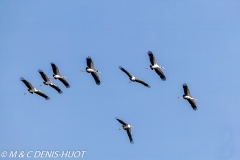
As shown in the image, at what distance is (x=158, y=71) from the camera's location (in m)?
148

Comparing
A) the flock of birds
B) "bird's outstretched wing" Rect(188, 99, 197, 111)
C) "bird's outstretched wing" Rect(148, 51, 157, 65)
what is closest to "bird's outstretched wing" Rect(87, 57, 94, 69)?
the flock of birds

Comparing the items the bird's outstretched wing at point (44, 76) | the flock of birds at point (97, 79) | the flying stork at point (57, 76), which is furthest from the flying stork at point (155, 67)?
the bird's outstretched wing at point (44, 76)

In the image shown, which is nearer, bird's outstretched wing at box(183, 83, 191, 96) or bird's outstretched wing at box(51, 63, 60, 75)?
bird's outstretched wing at box(51, 63, 60, 75)

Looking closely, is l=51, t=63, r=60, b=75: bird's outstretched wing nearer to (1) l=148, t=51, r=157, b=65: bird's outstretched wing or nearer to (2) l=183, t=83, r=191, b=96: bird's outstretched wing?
(1) l=148, t=51, r=157, b=65: bird's outstretched wing

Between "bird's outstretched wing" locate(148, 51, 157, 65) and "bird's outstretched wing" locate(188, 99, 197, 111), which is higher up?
"bird's outstretched wing" locate(148, 51, 157, 65)

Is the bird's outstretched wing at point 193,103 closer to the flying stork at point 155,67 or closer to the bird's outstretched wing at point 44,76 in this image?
the flying stork at point 155,67

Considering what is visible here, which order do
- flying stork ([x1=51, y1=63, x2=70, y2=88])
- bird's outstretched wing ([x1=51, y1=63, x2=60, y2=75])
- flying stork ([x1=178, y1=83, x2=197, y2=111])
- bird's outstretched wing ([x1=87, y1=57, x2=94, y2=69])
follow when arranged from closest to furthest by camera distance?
bird's outstretched wing ([x1=87, y1=57, x2=94, y2=69]) → bird's outstretched wing ([x1=51, y1=63, x2=60, y2=75]) → flying stork ([x1=51, y1=63, x2=70, y2=88]) → flying stork ([x1=178, y1=83, x2=197, y2=111])

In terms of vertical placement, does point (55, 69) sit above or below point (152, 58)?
below

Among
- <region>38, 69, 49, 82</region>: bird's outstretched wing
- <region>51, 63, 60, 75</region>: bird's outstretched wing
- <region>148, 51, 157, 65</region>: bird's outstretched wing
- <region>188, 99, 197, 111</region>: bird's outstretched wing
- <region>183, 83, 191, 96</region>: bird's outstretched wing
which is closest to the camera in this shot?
<region>148, 51, 157, 65</region>: bird's outstretched wing

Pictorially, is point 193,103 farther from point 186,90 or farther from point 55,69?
point 55,69

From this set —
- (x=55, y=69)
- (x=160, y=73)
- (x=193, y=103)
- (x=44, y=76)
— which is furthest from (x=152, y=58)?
(x=44, y=76)

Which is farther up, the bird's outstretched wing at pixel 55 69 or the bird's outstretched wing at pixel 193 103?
the bird's outstretched wing at pixel 55 69

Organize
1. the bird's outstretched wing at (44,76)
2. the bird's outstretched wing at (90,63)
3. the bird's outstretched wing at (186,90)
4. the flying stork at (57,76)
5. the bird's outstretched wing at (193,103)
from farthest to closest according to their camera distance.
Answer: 1. the bird's outstretched wing at (193,103)
2. the bird's outstretched wing at (44,76)
3. the bird's outstretched wing at (186,90)
4. the flying stork at (57,76)
5. the bird's outstretched wing at (90,63)

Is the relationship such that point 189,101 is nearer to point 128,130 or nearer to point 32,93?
point 128,130
